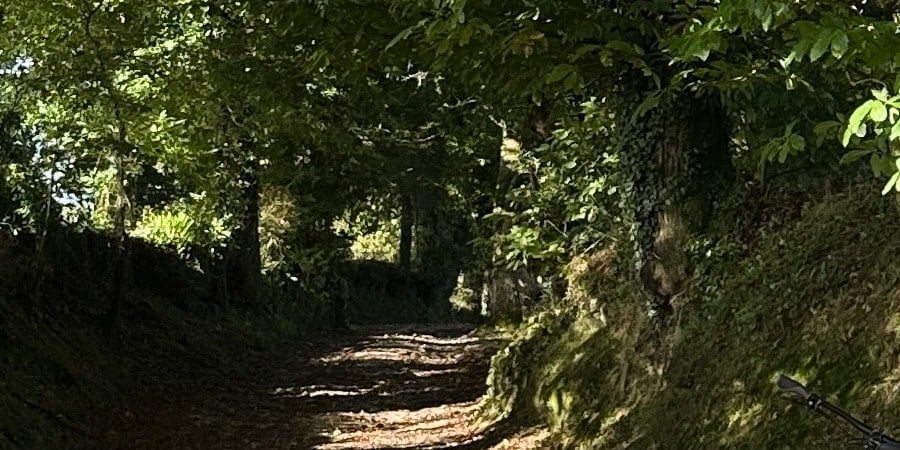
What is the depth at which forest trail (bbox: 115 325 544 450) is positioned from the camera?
9.02m

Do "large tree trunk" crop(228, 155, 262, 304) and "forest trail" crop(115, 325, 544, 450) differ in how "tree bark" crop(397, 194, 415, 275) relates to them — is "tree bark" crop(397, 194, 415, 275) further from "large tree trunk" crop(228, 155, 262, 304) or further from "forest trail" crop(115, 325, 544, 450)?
"forest trail" crop(115, 325, 544, 450)

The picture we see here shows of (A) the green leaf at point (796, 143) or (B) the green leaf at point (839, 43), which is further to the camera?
(A) the green leaf at point (796, 143)

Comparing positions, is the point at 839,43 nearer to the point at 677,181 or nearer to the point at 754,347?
the point at 754,347

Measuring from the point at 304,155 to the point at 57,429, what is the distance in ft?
35.7

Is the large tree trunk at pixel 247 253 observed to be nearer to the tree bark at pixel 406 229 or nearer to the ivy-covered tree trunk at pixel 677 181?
the tree bark at pixel 406 229

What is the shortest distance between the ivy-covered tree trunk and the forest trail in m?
2.32

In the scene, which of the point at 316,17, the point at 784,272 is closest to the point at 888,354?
the point at 784,272

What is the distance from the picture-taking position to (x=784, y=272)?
578 centimetres

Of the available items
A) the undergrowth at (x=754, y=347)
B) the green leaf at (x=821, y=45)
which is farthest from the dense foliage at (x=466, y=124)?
the undergrowth at (x=754, y=347)

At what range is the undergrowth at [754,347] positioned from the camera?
15.3 feet

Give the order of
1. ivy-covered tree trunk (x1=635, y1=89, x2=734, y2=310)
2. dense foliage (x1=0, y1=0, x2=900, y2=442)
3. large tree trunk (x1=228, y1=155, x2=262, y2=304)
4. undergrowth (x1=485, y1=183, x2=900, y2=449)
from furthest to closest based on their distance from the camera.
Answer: large tree trunk (x1=228, y1=155, x2=262, y2=304) → ivy-covered tree trunk (x1=635, y1=89, x2=734, y2=310) → undergrowth (x1=485, y1=183, x2=900, y2=449) → dense foliage (x1=0, y1=0, x2=900, y2=442)

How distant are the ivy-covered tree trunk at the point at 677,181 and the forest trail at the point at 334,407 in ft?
7.60

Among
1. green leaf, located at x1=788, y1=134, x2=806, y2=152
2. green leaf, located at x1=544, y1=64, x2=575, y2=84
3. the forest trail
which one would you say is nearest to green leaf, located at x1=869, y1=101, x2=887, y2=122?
green leaf, located at x1=788, y1=134, x2=806, y2=152

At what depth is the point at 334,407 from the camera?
11.3 meters
